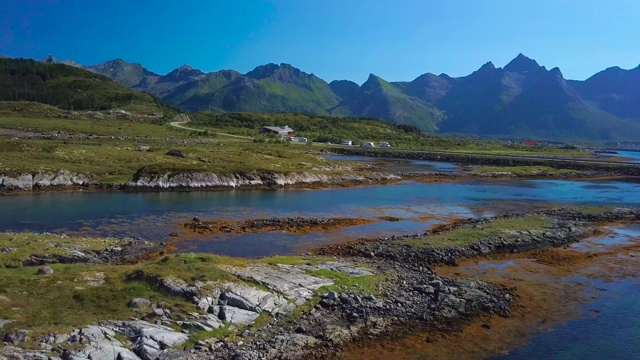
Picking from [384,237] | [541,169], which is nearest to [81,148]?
[384,237]

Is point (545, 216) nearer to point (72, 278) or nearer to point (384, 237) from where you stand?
point (384, 237)

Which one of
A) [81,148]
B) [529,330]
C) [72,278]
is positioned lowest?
[529,330]

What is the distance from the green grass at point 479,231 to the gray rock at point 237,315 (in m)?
18.3

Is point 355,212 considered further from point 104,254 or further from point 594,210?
point 104,254

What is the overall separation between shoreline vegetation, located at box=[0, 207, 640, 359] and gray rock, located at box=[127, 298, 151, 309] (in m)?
0.04

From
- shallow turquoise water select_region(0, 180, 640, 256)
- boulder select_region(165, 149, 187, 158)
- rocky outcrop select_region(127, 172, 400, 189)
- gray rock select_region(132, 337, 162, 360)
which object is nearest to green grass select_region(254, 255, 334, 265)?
shallow turquoise water select_region(0, 180, 640, 256)

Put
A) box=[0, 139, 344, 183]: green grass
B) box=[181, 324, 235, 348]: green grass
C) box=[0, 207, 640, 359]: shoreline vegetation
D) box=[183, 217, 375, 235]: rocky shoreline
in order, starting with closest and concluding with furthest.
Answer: box=[0, 207, 640, 359]: shoreline vegetation
box=[181, 324, 235, 348]: green grass
box=[183, 217, 375, 235]: rocky shoreline
box=[0, 139, 344, 183]: green grass

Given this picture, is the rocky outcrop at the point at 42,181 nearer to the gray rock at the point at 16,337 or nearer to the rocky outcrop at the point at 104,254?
the rocky outcrop at the point at 104,254

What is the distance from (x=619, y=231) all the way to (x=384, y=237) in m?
26.8

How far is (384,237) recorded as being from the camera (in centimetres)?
4088

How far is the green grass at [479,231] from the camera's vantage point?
36.9 metres

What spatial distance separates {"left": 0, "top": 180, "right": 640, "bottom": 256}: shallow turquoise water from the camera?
40.4 metres

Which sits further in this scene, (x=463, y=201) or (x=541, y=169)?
Result: (x=541, y=169)

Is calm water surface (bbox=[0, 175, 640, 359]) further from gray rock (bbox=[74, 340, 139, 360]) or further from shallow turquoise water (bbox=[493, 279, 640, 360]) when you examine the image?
gray rock (bbox=[74, 340, 139, 360])
